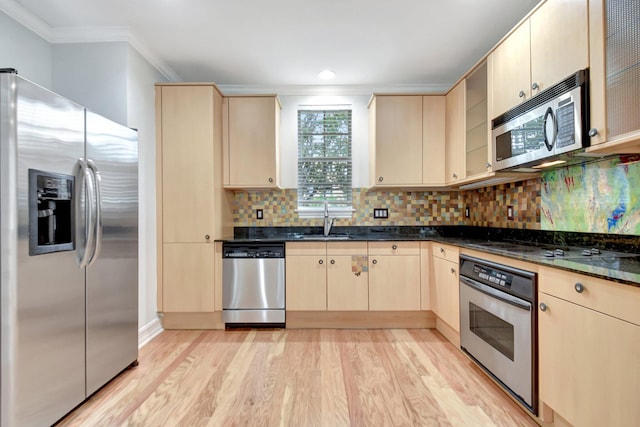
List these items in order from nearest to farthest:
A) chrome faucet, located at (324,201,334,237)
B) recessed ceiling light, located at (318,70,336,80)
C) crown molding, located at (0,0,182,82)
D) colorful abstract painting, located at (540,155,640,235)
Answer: colorful abstract painting, located at (540,155,640,235)
crown molding, located at (0,0,182,82)
recessed ceiling light, located at (318,70,336,80)
chrome faucet, located at (324,201,334,237)

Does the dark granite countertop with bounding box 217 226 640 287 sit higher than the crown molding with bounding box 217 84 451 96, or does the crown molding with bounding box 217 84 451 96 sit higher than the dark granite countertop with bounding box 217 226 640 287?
the crown molding with bounding box 217 84 451 96

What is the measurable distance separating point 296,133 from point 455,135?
1709 millimetres

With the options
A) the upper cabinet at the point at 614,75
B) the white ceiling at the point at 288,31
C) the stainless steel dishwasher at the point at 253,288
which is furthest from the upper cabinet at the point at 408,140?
the upper cabinet at the point at 614,75

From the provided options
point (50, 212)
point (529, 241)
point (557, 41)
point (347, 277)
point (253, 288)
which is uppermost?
point (557, 41)

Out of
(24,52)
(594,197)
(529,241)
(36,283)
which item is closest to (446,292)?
(529,241)

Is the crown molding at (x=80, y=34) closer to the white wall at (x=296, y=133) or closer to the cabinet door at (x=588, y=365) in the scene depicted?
the white wall at (x=296, y=133)

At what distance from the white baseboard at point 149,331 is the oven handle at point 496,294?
2.66 metres

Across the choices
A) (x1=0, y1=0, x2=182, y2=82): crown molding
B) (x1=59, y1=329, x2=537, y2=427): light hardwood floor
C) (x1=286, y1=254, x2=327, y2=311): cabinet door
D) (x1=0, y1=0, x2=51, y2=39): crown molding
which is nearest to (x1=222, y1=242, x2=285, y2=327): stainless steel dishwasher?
(x1=286, y1=254, x2=327, y2=311): cabinet door

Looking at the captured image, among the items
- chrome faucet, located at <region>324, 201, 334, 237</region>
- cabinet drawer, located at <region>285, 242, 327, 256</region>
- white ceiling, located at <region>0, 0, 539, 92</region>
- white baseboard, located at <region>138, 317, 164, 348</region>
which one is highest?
white ceiling, located at <region>0, 0, 539, 92</region>

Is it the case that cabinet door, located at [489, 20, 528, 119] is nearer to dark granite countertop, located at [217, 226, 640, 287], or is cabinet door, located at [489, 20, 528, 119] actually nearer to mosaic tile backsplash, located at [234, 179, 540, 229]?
dark granite countertop, located at [217, 226, 640, 287]

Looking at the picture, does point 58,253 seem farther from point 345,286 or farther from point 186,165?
point 345,286

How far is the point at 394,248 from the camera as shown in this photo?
3086 mm

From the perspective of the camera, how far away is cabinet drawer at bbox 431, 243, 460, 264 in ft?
8.30

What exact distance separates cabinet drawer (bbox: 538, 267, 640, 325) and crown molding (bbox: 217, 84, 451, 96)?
2625mm
